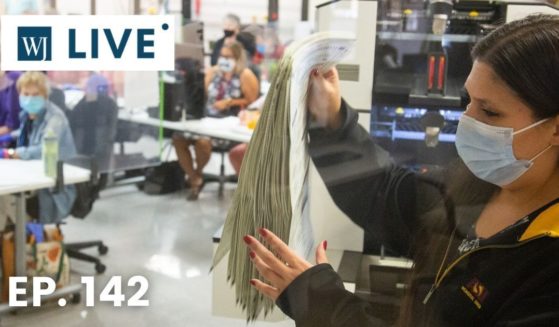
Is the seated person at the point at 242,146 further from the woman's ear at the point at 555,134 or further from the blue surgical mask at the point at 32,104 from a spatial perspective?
the blue surgical mask at the point at 32,104

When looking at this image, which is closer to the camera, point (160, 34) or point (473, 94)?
point (473, 94)

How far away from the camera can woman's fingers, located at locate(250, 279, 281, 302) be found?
946 mm

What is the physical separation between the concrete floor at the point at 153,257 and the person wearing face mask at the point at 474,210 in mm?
181

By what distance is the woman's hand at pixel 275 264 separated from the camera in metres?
0.91

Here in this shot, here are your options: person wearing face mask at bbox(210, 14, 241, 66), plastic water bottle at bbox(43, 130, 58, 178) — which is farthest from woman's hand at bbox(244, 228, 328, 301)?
person wearing face mask at bbox(210, 14, 241, 66)

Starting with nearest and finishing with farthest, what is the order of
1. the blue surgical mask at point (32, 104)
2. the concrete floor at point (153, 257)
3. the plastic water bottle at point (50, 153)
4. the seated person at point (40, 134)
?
the concrete floor at point (153, 257) → the seated person at point (40, 134) → the blue surgical mask at point (32, 104) → the plastic water bottle at point (50, 153)

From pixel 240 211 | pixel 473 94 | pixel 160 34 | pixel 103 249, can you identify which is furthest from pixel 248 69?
pixel 473 94

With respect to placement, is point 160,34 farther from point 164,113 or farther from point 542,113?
point 164,113

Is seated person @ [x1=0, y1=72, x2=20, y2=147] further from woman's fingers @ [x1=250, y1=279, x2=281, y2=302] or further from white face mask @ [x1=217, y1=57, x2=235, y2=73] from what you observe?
white face mask @ [x1=217, y1=57, x2=235, y2=73]

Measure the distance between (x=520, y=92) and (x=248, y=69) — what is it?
1.74 metres

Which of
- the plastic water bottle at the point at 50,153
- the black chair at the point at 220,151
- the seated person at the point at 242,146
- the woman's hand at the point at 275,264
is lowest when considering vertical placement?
the black chair at the point at 220,151

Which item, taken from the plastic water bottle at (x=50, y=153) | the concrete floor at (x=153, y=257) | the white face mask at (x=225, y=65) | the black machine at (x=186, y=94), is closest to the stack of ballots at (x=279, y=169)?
the concrete floor at (x=153, y=257)

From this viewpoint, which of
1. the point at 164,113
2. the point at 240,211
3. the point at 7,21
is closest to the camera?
the point at 240,211

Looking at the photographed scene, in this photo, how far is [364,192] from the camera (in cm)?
Answer: 118
